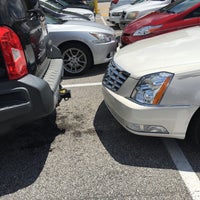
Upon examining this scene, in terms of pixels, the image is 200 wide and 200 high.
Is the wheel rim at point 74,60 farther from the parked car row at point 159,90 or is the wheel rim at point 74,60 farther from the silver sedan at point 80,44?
the parked car row at point 159,90

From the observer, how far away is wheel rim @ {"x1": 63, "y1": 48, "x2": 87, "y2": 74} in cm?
568

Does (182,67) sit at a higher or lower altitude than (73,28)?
higher

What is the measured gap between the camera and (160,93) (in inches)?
106

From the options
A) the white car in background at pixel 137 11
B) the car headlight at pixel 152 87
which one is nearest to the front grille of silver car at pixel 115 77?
the car headlight at pixel 152 87

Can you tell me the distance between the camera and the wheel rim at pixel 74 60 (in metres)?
5.68

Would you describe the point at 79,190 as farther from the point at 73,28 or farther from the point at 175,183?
the point at 73,28

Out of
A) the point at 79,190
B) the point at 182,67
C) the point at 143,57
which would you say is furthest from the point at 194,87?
the point at 79,190

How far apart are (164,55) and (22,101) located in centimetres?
157

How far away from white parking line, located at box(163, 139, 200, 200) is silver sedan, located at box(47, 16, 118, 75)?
2.89 m

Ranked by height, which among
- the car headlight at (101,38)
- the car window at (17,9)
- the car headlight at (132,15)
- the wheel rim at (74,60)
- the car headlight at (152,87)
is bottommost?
the car headlight at (132,15)

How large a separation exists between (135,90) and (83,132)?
1046 millimetres

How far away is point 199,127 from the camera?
9.35 ft

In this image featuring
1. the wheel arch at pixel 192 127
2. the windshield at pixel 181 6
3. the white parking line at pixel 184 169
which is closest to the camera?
the white parking line at pixel 184 169

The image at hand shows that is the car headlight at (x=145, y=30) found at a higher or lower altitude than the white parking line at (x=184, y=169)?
higher
